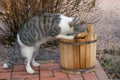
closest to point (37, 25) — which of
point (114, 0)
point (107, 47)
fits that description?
point (107, 47)

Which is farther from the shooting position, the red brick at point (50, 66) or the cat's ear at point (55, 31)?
the red brick at point (50, 66)

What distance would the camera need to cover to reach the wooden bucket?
Result: 4410 millimetres

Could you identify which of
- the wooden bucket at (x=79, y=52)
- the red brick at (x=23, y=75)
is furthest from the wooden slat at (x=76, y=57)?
the red brick at (x=23, y=75)

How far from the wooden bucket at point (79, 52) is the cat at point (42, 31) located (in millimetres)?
116

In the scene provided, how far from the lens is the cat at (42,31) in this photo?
14.4 feet

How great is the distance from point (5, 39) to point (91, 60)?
6.27 ft

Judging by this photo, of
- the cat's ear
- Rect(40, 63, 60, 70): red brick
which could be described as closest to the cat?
the cat's ear

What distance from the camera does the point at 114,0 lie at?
987 centimetres

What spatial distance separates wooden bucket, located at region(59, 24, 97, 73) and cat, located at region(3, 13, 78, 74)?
12 centimetres

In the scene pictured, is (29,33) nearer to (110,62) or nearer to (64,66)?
(64,66)

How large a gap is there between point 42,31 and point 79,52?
0.59 meters

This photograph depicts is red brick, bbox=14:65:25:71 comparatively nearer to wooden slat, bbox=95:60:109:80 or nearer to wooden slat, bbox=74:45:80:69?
wooden slat, bbox=74:45:80:69

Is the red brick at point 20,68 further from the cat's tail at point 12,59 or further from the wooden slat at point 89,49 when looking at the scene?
the wooden slat at point 89,49

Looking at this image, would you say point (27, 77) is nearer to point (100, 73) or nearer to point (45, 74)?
point (45, 74)
